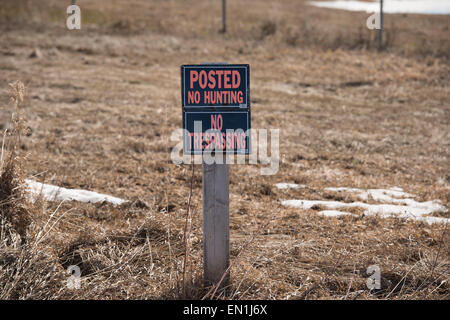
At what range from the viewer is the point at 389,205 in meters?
5.07

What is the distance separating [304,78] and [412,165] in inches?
278

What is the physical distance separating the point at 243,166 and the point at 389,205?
209 centimetres

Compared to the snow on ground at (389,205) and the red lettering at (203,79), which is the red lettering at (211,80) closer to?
the red lettering at (203,79)

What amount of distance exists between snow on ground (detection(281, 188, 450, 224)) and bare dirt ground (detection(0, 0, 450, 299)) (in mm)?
175

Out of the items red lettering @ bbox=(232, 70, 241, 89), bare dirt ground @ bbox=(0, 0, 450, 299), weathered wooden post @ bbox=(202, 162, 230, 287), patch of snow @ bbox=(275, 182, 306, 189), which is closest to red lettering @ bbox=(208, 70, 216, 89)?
red lettering @ bbox=(232, 70, 241, 89)

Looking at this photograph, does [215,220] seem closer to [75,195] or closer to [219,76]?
[219,76]

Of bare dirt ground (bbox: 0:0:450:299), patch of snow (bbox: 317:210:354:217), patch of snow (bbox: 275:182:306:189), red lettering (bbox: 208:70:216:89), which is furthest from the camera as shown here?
patch of snow (bbox: 275:182:306:189)

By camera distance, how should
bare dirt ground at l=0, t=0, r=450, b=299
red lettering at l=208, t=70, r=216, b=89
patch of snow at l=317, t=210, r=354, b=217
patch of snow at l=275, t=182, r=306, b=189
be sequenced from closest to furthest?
red lettering at l=208, t=70, r=216, b=89 → bare dirt ground at l=0, t=0, r=450, b=299 → patch of snow at l=317, t=210, r=354, b=217 → patch of snow at l=275, t=182, r=306, b=189

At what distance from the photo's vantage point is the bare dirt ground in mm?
3176

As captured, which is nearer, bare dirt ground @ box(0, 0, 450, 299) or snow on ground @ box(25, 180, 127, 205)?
bare dirt ground @ box(0, 0, 450, 299)

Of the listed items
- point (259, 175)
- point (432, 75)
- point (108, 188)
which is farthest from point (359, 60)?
point (108, 188)

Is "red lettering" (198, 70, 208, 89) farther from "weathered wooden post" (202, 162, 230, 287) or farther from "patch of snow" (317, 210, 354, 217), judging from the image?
"patch of snow" (317, 210, 354, 217)

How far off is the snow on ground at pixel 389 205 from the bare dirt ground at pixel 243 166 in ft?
0.58
